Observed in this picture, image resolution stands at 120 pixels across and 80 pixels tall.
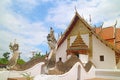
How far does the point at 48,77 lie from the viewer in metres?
8.53

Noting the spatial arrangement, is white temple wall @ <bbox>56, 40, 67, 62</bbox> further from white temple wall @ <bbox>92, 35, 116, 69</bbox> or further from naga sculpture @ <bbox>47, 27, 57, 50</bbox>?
naga sculpture @ <bbox>47, 27, 57, 50</bbox>

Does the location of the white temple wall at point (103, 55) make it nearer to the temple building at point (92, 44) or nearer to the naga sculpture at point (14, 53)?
the temple building at point (92, 44)


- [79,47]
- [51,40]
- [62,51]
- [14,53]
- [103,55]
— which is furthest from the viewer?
[62,51]

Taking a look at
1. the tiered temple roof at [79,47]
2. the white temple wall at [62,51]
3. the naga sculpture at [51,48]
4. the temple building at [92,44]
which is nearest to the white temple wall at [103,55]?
the temple building at [92,44]

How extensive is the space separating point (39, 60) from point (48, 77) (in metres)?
3.93

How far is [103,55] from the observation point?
15.2 m

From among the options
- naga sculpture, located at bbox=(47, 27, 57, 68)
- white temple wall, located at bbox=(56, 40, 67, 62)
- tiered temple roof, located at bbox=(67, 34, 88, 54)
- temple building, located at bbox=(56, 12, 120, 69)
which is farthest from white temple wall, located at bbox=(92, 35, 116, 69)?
naga sculpture, located at bbox=(47, 27, 57, 68)

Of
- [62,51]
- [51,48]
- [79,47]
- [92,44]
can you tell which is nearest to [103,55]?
[92,44]

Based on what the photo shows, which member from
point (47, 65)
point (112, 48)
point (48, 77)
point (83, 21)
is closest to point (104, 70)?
point (112, 48)

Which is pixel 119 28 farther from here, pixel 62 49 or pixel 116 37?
pixel 62 49

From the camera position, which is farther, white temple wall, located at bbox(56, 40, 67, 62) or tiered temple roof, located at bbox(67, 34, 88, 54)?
white temple wall, located at bbox(56, 40, 67, 62)

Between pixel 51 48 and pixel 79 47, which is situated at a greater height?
pixel 79 47

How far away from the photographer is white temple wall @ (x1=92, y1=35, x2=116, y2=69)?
14730 millimetres

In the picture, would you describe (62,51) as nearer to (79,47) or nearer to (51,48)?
(79,47)
